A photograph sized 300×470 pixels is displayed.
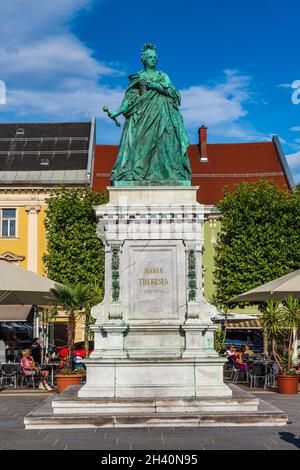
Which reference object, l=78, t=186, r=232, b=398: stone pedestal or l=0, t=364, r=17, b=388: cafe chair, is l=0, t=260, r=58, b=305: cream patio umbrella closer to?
l=0, t=364, r=17, b=388: cafe chair

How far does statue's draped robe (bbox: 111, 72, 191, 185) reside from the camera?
1577 cm

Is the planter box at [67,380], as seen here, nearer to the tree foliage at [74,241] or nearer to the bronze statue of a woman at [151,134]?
the bronze statue of a woman at [151,134]

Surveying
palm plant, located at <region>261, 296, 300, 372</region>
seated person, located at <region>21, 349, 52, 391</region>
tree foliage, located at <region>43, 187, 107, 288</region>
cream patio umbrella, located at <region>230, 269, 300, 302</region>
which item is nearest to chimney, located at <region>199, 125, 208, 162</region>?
tree foliage, located at <region>43, 187, 107, 288</region>

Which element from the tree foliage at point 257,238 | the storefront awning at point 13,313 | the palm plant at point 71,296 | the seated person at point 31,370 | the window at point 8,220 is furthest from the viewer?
the window at point 8,220

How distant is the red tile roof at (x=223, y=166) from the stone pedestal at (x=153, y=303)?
29922 mm

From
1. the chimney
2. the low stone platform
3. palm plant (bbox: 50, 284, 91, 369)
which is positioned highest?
the chimney

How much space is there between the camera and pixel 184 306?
48.3ft

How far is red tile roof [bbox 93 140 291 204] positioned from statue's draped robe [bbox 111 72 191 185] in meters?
28.5

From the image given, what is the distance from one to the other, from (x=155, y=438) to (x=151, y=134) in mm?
7290

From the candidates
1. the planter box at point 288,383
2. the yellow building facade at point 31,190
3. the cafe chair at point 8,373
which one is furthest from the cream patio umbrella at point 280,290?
the yellow building facade at point 31,190

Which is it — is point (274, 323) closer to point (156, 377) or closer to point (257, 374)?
point (257, 374)

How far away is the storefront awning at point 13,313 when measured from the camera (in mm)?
36250

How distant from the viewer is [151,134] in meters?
15.9

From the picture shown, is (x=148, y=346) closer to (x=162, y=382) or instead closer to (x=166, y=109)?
Answer: (x=162, y=382)
